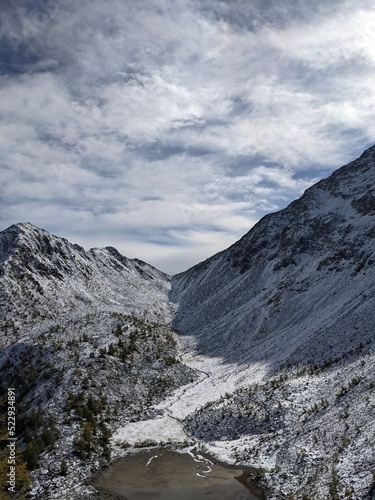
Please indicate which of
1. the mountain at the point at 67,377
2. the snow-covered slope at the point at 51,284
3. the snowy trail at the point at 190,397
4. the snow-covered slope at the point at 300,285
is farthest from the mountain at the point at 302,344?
the snow-covered slope at the point at 51,284

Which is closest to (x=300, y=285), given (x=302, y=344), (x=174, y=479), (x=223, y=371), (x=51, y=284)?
(x=302, y=344)

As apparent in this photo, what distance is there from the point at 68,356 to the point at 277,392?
19.5m

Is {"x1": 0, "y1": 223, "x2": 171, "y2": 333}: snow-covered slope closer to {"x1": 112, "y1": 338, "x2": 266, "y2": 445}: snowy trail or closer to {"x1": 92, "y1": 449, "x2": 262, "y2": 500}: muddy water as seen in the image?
{"x1": 112, "y1": 338, "x2": 266, "y2": 445}: snowy trail

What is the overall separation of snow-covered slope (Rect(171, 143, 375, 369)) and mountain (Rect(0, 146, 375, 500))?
0.38 metres

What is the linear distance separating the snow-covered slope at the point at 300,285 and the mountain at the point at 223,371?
383 millimetres

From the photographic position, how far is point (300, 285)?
6838 cm

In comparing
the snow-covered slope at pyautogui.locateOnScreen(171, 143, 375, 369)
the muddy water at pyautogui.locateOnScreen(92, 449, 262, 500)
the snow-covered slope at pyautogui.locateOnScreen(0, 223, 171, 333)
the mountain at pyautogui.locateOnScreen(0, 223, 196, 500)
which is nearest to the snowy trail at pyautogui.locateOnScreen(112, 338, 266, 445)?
the mountain at pyautogui.locateOnScreen(0, 223, 196, 500)

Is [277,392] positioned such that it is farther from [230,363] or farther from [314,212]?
[314,212]

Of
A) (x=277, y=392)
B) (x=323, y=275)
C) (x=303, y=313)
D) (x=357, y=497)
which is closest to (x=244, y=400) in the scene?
(x=277, y=392)

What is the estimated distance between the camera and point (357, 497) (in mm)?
14352

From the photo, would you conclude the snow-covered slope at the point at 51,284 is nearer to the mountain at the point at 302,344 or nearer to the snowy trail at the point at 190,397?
the mountain at the point at 302,344

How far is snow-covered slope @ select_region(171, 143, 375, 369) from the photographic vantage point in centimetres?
4531

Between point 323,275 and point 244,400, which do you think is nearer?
point 244,400

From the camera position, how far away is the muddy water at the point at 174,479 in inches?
727
